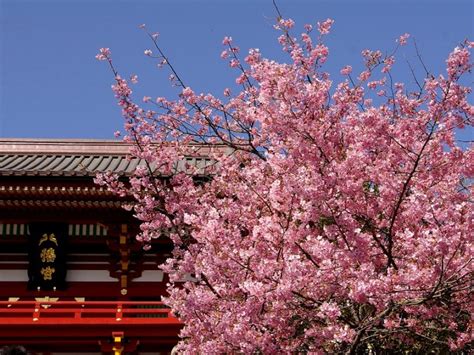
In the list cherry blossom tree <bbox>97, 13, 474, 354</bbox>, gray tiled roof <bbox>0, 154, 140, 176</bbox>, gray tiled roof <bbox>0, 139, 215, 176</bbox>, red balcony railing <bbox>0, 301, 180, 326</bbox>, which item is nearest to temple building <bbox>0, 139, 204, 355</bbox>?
red balcony railing <bbox>0, 301, 180, 326</bbox>

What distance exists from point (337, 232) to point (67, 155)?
37.2 feet

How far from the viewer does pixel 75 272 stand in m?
14.0

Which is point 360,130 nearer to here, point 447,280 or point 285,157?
point 285,157

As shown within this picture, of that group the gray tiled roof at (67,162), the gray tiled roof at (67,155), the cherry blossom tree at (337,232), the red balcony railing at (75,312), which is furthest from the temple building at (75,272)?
the cherry blossom tree at (337,232)

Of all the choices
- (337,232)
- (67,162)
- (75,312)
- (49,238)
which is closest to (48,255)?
(49,238)

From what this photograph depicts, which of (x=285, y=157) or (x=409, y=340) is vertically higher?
(x=285, y=157)

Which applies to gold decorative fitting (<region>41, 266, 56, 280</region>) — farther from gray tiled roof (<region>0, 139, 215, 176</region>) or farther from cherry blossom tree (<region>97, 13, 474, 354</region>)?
cherry blossom tree (<region>97, 13, 474, 354</region>)

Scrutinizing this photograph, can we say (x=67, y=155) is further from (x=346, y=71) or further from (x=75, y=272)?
(x=346, y=71)

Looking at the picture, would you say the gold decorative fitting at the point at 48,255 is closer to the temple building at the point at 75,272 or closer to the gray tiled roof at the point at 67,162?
the temple building at the point at 75,272

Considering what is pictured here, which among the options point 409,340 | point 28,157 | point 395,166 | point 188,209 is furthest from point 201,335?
point 28,157

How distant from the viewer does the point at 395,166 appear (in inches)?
309

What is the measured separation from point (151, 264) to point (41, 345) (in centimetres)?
240

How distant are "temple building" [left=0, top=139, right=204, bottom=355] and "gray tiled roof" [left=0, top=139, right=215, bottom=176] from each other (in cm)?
188

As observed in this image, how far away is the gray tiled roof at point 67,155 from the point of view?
15.6 m
